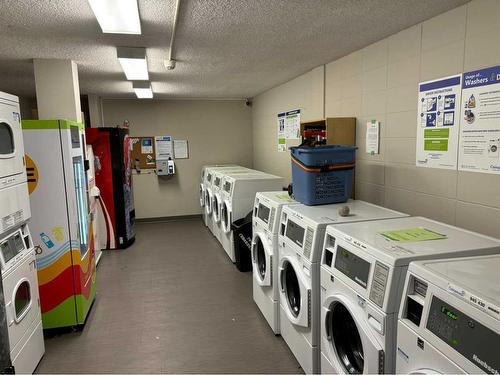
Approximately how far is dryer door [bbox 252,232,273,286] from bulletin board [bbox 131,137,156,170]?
433 centimetres

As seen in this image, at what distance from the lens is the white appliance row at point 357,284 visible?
129 centimetres

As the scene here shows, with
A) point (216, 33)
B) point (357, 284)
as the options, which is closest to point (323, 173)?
point (357, 284)

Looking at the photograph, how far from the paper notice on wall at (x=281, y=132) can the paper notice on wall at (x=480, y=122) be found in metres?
3.17

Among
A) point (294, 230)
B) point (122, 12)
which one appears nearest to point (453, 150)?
point (294, 230)

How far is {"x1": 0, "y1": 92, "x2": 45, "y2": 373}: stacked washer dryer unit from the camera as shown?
6.97 feet

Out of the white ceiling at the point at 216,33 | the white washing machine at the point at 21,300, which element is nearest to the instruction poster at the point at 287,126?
the white ceiling at the point at 216,33

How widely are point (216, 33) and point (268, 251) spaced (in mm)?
1738

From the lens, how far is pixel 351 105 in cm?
338

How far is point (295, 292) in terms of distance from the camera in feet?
8.13

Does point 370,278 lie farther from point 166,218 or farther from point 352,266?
point 166,218

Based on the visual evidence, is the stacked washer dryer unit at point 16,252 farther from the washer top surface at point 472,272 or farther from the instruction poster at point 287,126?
the instruction poster at point 287,126

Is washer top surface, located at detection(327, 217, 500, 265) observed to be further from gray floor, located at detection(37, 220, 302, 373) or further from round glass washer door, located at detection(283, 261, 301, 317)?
gray floor, located at detection(37, 220, 302, 373)

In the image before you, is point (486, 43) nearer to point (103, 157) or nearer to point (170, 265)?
point (170, 265)

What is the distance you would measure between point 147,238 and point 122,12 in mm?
4306
